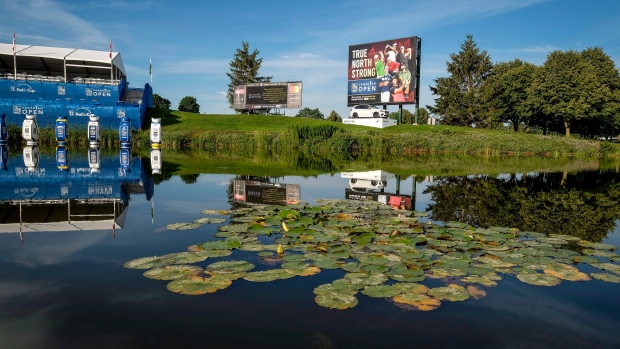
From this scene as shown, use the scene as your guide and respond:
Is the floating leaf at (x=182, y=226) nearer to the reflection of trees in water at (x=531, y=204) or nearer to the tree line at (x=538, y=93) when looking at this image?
the reflection of trees in water at (x=531, y=204)

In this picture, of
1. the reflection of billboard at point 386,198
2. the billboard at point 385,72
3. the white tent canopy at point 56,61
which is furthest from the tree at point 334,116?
the reflection of billboard at point 386,198

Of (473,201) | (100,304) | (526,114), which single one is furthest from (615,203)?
(526,114)

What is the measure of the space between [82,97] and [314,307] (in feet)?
115

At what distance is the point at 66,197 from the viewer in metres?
7.54

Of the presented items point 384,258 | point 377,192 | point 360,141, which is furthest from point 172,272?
point 360,141

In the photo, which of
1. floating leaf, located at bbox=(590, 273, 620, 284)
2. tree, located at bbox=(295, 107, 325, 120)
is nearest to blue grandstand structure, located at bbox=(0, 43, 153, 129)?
floating leaf, located at bbox=(590, 273, 620, 284)

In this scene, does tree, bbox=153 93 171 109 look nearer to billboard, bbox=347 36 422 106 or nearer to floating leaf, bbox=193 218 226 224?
billboard, bbox=347 36 422 106

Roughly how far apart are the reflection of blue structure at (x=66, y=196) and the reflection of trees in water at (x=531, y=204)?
5784 mm

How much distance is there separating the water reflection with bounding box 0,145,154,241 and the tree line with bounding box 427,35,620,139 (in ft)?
147

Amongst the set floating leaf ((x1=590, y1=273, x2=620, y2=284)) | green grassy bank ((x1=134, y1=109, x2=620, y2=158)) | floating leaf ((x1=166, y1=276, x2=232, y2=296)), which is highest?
green grassy bank ((x1=134, y1=109, x2=620, y2=158))

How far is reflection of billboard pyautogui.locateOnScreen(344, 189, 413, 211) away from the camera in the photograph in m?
8.04

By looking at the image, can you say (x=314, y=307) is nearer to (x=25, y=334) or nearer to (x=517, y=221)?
(x=25, y=334)

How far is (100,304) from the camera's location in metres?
2.92

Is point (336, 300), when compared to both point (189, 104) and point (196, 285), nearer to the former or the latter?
point (196, 285)
